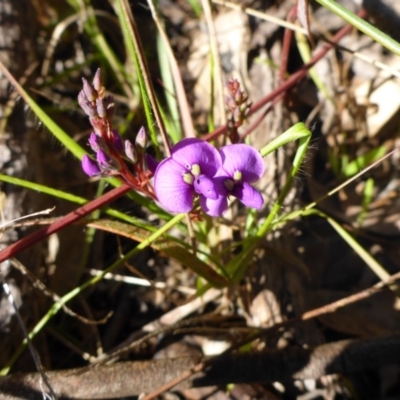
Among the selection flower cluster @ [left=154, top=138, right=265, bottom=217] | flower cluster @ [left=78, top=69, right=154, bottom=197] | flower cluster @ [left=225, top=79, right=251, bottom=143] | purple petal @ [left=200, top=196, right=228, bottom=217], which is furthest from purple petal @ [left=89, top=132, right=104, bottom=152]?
flower cluster @ [left=225, top=79, right=251, bottom=143]

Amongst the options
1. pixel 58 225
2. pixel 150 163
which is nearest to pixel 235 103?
pixel 150 163

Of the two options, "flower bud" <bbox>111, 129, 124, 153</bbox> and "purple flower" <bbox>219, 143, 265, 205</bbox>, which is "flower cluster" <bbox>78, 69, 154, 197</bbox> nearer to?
"flower bud" <bbox>111, 129, 124, 153</bbox>

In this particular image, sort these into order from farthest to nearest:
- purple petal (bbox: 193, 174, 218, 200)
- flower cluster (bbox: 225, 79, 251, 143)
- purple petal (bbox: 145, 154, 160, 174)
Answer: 1. flower cluster (bbox: 225, 79, 251, 143)
2. purple petal (bbox: 145, 154, 160, 174)
3. purple petal (bbox: 193, 174, 218, 200)

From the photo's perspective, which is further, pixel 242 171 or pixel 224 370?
pixel 224 370

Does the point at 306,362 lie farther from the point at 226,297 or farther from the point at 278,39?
the point at 278,39

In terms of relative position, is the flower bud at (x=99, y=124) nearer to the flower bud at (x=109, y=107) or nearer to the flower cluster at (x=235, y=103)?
the flower bud at (x=109, y=107)

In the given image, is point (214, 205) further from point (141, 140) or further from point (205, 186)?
point (141, 140)
